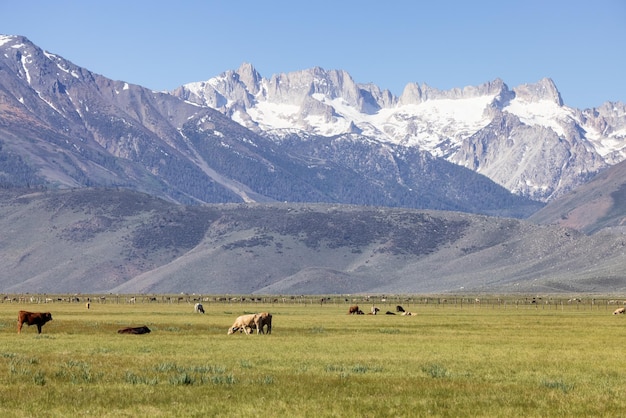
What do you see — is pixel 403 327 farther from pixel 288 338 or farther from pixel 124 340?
pixel 124 340

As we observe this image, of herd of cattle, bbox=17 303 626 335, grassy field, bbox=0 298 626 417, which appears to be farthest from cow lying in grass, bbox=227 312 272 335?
grassy field, bbox=0 298 626 417

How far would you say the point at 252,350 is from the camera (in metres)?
55.3

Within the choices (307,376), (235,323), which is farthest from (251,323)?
(307,376)

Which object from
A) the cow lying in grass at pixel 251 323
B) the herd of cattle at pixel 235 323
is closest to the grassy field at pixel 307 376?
the herd of cattle at pixel 235 323

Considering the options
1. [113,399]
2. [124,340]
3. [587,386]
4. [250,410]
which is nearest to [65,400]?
[113,399]

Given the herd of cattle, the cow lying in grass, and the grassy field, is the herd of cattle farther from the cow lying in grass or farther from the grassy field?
the grassy field

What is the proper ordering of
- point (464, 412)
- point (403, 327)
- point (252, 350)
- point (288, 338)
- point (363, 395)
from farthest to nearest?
point (403, 327)
point (288, 338)
point (252, 350)
point (363, 395)
point (464, 412)

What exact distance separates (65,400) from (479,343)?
112 feet

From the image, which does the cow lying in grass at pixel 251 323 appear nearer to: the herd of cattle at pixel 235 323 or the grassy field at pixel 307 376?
the herd of cattle at pixel 235 323

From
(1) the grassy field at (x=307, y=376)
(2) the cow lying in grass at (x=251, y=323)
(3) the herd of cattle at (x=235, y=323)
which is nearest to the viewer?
(1) the grassy field at (x=307, y=376)

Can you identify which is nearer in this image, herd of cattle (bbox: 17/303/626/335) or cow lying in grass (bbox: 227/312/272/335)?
herd of cattle (bbox: 17/303/626/335)

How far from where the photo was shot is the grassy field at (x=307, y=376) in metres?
33.2

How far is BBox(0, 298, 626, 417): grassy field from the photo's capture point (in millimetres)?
33188

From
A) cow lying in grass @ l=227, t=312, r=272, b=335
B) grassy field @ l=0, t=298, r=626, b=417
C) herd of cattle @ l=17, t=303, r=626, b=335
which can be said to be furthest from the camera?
cow lying in grass @ l=227, t=312, r=272, b=335
